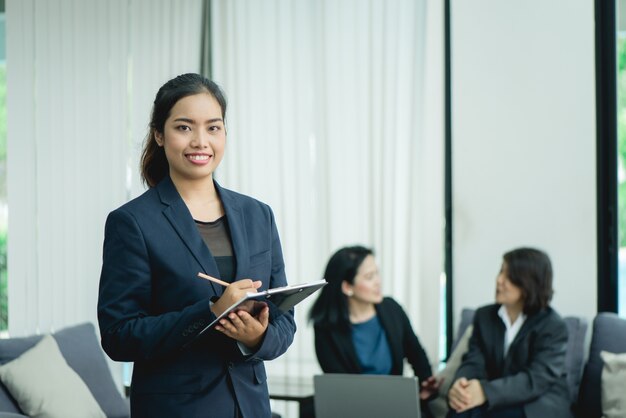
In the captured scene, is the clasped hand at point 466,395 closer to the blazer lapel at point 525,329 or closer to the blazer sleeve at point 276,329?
the blazer lapel at point 525,329

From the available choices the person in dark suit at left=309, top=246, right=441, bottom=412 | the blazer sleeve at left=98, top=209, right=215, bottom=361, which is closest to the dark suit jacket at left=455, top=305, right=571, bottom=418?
the person in dark suit at left=309, top=246, right=441, bottom=412

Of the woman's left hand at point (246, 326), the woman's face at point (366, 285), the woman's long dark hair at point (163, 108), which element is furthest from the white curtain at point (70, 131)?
the woman's left hand at point (246, 326)

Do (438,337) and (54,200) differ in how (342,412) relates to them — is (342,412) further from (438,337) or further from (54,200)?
(54,200)

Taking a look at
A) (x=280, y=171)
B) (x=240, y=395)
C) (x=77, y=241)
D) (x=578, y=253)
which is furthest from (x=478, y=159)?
(x=240, y=395)

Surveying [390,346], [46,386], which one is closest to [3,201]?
[46,386]

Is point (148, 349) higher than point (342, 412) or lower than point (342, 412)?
higher

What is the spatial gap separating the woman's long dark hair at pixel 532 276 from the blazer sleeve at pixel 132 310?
7.56 feet

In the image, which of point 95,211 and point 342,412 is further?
point 95,211

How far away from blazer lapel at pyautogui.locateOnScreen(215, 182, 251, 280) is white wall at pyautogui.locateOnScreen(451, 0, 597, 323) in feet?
9.16

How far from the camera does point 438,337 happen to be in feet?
14.7

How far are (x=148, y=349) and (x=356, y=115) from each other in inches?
125

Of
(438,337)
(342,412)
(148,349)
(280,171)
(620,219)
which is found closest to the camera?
(148,349)

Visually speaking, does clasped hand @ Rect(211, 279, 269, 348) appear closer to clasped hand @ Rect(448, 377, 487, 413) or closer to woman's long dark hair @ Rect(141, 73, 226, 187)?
woman's long dark hair @ Rect(141, 73, 226, 187)

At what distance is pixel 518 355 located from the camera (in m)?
3.62
